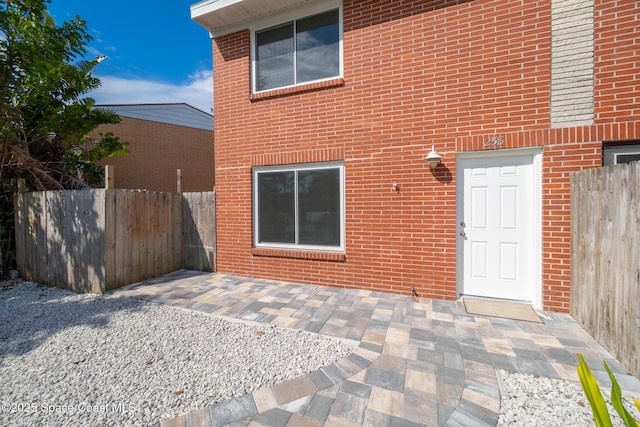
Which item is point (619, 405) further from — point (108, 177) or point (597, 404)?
point (108, 177)

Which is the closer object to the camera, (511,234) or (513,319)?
(513,319)

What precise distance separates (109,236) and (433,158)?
573 cm

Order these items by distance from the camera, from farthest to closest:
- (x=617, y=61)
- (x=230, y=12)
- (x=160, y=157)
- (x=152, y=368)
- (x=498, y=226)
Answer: (x=160, y=157) → (x=230, y=12) → (x=498, y=226) → (x=617, y=61) → (x=152, y=368)

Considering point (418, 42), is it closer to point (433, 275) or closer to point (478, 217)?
point (478, 217)

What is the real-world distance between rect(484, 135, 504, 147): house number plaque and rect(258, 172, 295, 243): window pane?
330 cm

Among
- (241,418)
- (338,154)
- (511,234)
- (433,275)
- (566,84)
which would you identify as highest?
(566,84)

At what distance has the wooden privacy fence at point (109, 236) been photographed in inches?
195

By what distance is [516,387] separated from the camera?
2.36 m

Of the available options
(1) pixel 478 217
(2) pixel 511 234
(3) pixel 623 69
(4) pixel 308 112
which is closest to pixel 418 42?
(4) pixel 308 112

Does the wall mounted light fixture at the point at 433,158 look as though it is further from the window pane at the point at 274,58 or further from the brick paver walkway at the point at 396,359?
the window pane at the point at 274,58

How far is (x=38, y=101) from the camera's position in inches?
244

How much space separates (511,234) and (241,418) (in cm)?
422

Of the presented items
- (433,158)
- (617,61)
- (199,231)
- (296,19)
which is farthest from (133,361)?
(617,61)

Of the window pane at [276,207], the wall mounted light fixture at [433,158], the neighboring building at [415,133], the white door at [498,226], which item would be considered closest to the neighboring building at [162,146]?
the neighboring building at [415,133]
